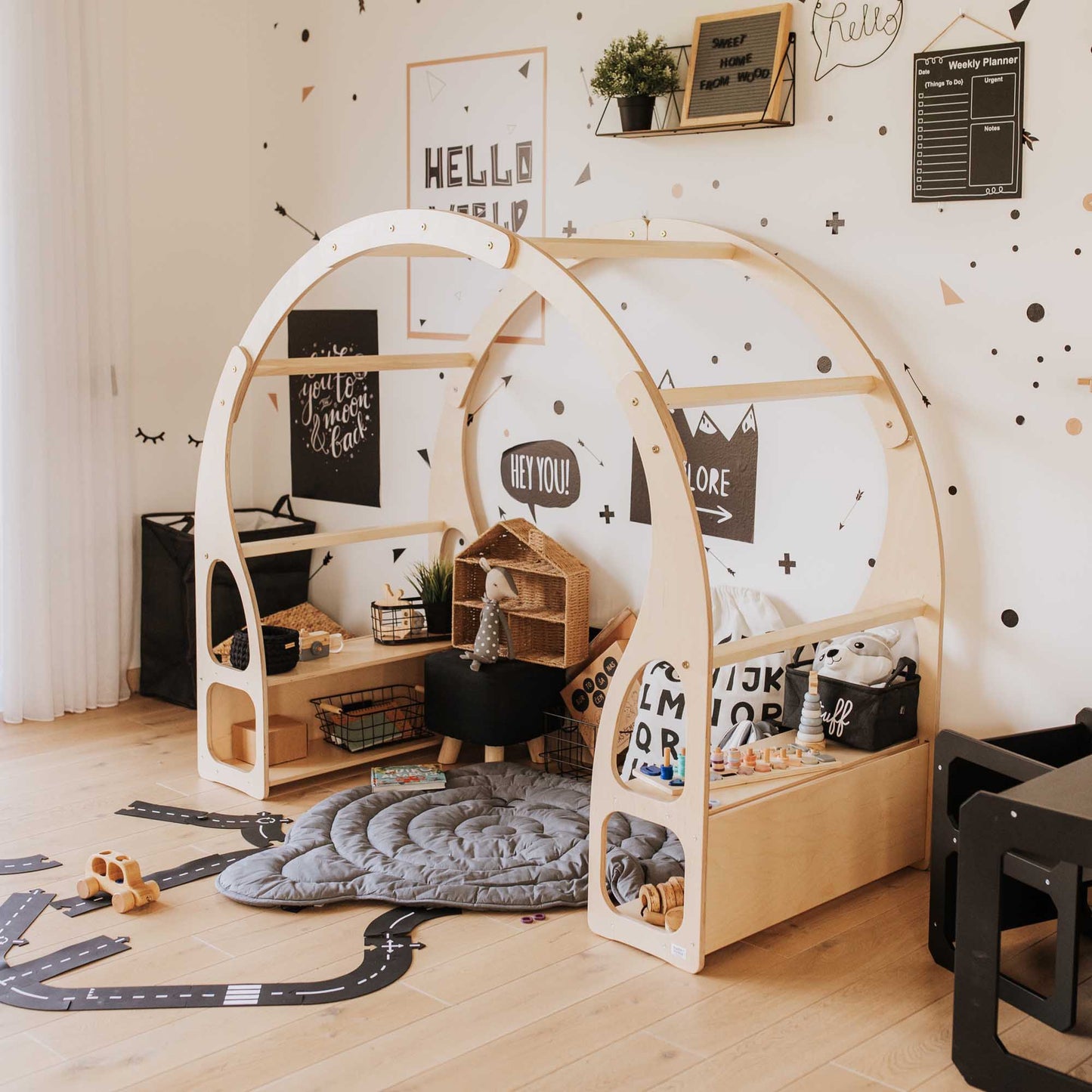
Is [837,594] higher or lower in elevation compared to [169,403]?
lower

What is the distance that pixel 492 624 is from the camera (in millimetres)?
3537

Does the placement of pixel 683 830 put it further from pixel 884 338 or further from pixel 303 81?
pixel 303 81

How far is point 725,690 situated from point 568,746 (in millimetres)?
583

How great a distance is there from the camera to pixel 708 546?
348cm

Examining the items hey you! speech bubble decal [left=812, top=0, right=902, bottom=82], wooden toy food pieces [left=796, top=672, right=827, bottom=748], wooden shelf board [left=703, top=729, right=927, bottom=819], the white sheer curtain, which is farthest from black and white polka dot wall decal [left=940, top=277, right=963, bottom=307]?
the white sheer curtain

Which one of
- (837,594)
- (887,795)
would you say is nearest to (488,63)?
(837,594)

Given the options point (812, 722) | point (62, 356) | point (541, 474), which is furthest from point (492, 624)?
point (62, 356)

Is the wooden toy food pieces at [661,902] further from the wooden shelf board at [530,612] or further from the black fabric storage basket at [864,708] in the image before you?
the wooden shelf board at [530,612]

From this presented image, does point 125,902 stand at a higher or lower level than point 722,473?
lower

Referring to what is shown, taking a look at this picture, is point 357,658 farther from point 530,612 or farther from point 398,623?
point 530,612

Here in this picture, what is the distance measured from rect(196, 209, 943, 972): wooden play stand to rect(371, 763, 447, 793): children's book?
0.17 meters

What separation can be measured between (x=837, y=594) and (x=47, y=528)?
2.39 m

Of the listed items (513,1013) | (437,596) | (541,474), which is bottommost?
(513,1013)

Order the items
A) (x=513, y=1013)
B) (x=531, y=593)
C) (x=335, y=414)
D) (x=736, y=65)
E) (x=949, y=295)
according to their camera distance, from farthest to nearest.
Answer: (x=335, y=414) < (x=531, y=593) < (x=736, y=65) < (x=949, y=295) < (x=513, y=1013)
